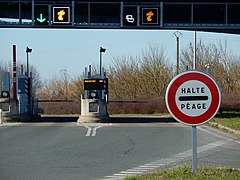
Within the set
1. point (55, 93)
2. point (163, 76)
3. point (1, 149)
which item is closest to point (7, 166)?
point (1, 149)

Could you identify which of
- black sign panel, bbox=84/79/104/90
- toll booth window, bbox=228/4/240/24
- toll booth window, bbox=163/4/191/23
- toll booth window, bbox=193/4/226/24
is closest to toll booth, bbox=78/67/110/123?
black sign panel, bbox=84/79/104/90

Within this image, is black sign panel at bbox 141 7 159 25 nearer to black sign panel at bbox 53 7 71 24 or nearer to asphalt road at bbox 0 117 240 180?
black sign panel at bbox 53 7 71 24

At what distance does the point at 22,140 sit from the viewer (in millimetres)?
17875

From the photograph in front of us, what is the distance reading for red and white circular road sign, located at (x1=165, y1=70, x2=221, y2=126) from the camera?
7688 millimetres

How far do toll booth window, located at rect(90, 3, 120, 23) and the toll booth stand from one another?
409 centimetres

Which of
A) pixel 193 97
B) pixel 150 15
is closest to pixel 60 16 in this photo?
pixel 150 15

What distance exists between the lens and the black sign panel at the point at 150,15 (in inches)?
1049

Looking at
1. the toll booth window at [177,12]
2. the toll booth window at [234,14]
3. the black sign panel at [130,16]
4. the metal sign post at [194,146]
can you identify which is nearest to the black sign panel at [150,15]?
the black sign panel at [130,16]

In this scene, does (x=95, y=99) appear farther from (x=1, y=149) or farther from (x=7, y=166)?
(x=7, y=166)

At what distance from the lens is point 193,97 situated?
774cm

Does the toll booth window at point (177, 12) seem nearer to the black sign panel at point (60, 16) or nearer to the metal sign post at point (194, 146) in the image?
the black sign panel at point (60, 16)

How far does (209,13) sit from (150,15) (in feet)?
19.6

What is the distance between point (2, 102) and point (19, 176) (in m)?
18.2

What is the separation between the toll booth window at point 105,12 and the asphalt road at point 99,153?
11520mm
